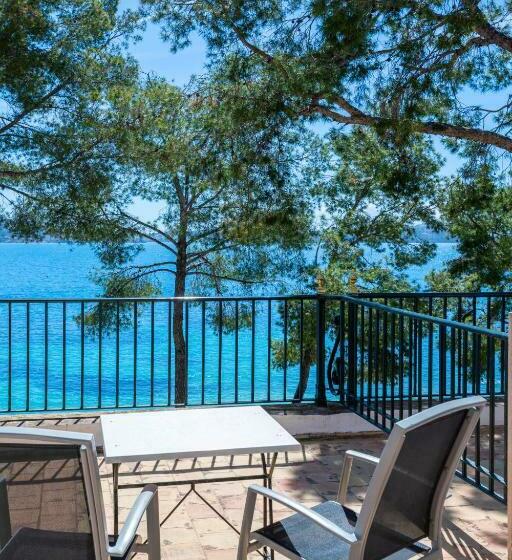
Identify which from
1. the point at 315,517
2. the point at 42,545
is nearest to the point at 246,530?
the point at 315,517

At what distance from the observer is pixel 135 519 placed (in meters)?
2.13

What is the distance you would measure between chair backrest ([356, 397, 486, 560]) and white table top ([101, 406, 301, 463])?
532mm

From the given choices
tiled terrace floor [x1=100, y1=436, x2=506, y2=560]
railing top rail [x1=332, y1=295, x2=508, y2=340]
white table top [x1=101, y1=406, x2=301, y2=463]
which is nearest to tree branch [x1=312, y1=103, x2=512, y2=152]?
Answer: railing top rail [x1=332, y1=295, x2=508, y2=340]

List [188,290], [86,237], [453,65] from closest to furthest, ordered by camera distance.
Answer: [453,65] < [86,237] < [188,290]

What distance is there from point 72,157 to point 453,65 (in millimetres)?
5058

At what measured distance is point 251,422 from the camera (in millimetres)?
2928

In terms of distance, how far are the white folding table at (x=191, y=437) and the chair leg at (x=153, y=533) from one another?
17 cm

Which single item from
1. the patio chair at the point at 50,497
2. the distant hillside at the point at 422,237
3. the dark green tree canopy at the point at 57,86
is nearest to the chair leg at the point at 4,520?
the patio chair at the point at 50,497

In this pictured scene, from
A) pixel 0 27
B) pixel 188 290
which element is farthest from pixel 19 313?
pixel 0 27

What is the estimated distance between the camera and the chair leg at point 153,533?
7.73 ft

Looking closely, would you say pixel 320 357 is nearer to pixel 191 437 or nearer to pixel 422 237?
pixel 191 437

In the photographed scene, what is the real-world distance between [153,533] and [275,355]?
12.2m

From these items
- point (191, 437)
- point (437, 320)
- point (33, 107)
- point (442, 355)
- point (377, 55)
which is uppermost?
point (377, 55)

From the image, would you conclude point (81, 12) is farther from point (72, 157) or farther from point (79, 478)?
point (79, 478)
